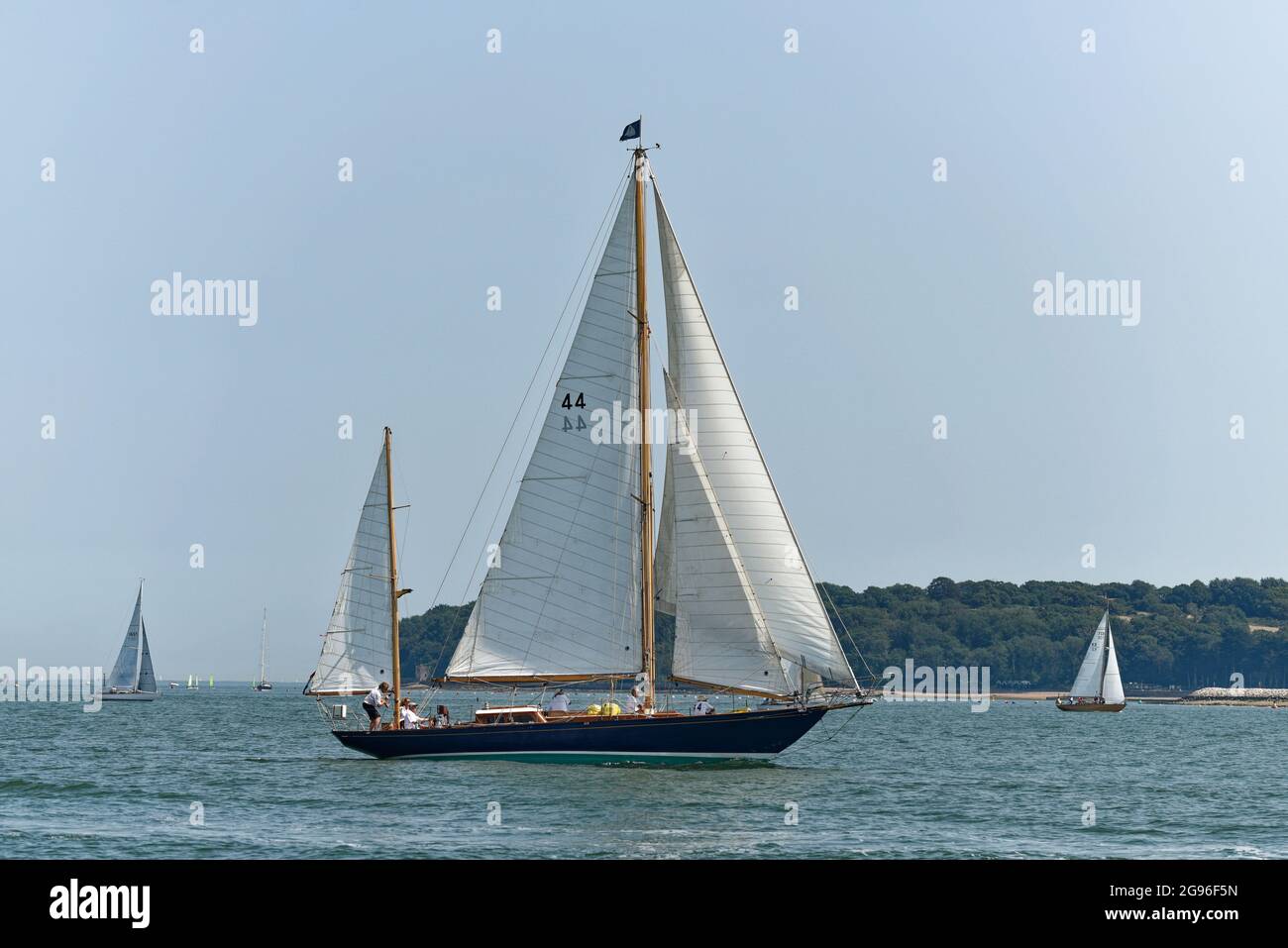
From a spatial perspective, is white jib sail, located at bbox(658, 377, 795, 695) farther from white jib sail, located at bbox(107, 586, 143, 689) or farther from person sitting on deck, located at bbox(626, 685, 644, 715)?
white jib sail, located at bbox(107, 586, 143, 689)

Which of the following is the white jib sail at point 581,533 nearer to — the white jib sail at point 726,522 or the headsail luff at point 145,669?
the white jib sail at point 726,522

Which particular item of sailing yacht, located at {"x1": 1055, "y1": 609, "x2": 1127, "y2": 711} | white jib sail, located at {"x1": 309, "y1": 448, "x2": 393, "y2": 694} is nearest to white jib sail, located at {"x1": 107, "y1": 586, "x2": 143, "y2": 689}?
sailing yacht, located at {"x1": 1055, "y1": 609, "x2": 1127, "y2": 711}

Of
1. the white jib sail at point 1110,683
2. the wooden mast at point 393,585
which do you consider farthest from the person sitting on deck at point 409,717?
the white jib sail at point 1110,683

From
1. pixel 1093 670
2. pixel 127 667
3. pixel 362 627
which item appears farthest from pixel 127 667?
pixel 362 627

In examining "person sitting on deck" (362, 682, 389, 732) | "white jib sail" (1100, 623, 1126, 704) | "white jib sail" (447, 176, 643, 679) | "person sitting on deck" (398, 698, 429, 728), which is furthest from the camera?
"white jib sail" (1100, 623, 1126, 704)

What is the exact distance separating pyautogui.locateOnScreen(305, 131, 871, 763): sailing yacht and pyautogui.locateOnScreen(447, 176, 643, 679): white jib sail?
0.13ft

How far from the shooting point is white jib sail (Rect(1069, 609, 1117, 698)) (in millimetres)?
133375

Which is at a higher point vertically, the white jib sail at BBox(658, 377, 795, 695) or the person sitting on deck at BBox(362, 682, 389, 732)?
the white jib sail at BBox(658, 377, 795, 695)

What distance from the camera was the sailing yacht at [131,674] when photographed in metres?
143

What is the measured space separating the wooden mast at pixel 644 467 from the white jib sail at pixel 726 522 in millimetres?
491

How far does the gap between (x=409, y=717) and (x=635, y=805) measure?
1321 cm

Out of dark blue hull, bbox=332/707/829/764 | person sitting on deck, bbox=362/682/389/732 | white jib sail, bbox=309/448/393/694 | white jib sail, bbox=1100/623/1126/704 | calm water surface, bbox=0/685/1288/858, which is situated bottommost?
white jib sail, bbox=1100/623/1126/704
